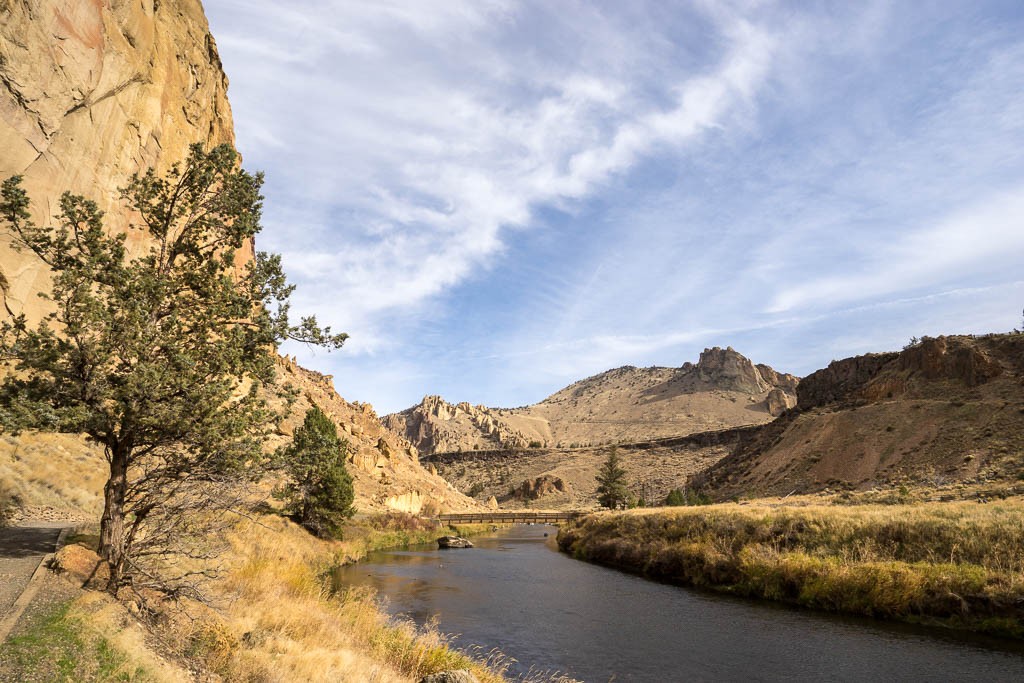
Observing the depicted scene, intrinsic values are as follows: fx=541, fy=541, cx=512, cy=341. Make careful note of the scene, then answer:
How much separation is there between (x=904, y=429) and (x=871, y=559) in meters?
39.0

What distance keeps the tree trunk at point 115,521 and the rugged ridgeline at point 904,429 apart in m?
39.4

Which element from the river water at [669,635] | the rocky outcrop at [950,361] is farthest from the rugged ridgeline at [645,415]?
the river water at [669,635]

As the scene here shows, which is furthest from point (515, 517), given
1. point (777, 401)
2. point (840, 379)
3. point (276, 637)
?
point (777, 401)

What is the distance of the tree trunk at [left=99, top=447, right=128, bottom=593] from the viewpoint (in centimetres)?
890

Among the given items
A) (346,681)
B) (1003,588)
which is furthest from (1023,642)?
(346,681)

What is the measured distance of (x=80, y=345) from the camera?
8.20 metres

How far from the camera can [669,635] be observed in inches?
695

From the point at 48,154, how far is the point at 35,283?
6774 mm

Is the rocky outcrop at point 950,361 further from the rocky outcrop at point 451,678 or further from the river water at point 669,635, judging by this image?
the rocky outcrop at point 451,678

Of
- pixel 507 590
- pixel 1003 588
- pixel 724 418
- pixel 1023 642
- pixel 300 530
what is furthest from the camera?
A: pixel 724 418

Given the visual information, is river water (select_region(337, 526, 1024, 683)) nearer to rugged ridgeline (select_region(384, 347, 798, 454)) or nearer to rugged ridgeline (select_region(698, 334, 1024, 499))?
A: rugged ridgeline (select_region(698, 334, 1024, 499))

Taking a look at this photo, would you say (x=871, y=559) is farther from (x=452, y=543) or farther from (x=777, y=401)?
(x=777, y=401)

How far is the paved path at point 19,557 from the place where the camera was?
7.25m

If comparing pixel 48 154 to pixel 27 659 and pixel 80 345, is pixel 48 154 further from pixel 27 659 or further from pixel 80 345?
pixel 27 659
